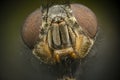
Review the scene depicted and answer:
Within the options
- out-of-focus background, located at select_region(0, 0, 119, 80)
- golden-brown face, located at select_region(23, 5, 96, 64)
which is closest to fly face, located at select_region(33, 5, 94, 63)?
golden-brown face, located at select_region(23, 5, 96, 64)

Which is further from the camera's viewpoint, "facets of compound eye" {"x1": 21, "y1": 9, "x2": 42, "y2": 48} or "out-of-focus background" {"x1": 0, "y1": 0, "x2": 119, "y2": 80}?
"out-of-focus background" {"x1": 0, "y1": 0, "x2": 119, "y2": 80}

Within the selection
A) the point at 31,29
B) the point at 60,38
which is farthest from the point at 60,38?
the point at 31,29

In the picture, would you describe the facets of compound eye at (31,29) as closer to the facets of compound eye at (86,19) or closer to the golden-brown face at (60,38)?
the golden-brown face at (60,38)

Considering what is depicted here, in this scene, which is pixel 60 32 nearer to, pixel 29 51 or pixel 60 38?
pixel 60 38

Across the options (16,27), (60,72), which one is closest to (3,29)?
(16,27)

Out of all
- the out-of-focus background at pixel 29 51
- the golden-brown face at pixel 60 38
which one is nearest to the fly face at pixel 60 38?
the golden-brown face at pixel 60 38

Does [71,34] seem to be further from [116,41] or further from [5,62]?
[5,62]

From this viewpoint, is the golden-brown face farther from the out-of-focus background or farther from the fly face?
the out-of-focus background
